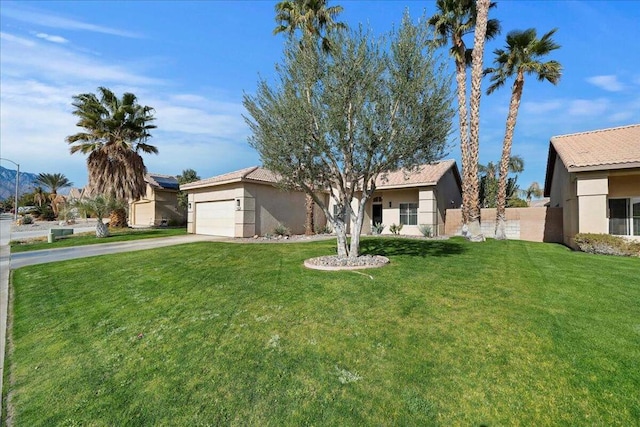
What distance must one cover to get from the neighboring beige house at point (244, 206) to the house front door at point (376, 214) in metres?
3.86

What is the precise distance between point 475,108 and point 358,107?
10.6 metres

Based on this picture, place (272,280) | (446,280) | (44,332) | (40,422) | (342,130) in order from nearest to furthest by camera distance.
→ (40,422)
(44,332)
(446,280)
(272,280)
(342,130)

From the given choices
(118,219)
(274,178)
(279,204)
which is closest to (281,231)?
(279,204)

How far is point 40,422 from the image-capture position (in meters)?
3.73

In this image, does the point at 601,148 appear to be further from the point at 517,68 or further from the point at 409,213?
the point at 409,213

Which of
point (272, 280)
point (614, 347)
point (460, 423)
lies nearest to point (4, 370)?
point (272, 280)

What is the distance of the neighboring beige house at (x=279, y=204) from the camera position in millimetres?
17922

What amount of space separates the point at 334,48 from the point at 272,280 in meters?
6.24

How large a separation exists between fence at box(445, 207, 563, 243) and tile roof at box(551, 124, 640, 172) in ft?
12.0

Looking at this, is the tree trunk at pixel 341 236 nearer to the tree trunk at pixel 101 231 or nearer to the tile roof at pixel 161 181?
the tree trunk at pixel 101 231

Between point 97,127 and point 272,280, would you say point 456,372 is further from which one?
point 97,127

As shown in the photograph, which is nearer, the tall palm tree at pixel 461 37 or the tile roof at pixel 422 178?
the tall palm tree at pixel 461 37

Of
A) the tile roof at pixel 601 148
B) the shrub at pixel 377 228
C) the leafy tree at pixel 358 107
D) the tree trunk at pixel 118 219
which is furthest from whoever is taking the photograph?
the tree trunk at pixel 118 219

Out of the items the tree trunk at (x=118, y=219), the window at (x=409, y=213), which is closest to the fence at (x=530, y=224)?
the window at (x=409, y=213)
